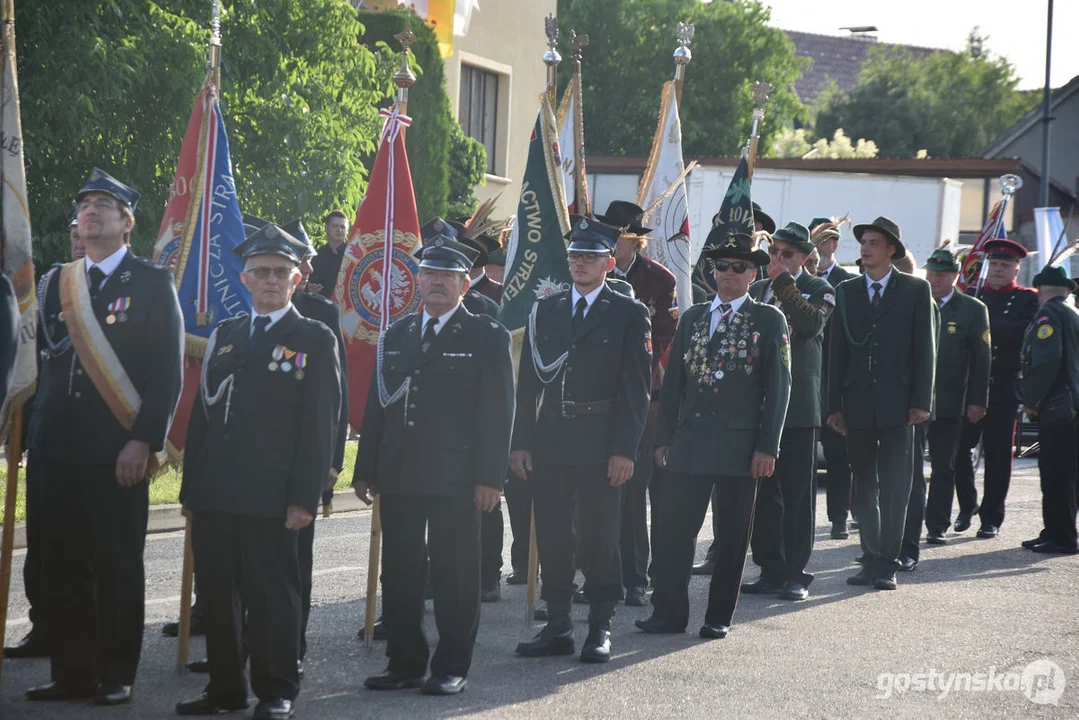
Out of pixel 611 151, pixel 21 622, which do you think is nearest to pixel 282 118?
pixel 21 622

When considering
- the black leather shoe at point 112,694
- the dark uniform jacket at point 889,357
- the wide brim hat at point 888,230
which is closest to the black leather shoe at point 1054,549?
the dark uniform jacket at point 889,357

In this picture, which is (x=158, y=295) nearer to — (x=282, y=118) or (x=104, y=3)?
(x=104, y=3)

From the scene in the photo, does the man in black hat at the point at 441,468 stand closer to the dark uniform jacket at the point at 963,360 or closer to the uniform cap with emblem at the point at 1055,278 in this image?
the dark uniform jacket at the point at 963,360

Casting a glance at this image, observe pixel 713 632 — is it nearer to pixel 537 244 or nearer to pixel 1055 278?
pixel 537 244

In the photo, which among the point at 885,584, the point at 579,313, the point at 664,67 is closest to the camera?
the point at 579,313

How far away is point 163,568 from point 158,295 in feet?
11.3

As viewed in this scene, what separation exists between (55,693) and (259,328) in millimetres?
1701

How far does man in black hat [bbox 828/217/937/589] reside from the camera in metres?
9.41

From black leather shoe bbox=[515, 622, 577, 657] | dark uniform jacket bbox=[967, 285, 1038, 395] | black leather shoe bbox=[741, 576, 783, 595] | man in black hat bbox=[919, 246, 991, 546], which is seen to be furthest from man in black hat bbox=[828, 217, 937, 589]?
black leather shoe bbox=[515, 622, 577, 657]

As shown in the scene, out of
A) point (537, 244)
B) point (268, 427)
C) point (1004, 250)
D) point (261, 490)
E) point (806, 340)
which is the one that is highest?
point (1004, 250)

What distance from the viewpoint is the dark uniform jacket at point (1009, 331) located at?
1196cm

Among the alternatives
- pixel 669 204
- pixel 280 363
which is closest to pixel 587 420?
pixel 280 363

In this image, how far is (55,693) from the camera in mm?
6016

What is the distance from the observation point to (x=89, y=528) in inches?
242
